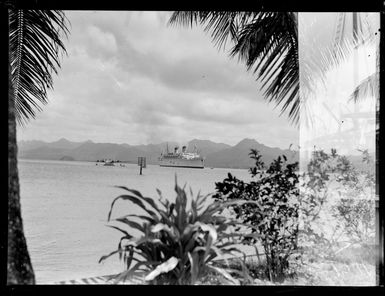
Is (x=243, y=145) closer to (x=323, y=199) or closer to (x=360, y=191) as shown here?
(x=323, y=199)

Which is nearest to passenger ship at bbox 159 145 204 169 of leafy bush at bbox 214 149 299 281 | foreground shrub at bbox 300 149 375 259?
leafy bush at bbox 214 149 299 281

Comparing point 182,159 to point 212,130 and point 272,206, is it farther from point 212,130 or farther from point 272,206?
point 272,206

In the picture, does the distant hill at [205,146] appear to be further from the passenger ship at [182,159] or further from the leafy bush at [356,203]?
the leafy bush at [356,203]

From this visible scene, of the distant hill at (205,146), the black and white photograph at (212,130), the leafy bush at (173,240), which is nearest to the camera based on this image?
the leafy bush at (173,240)

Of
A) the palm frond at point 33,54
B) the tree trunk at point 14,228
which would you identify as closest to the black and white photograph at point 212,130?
the palm frond at point 33,54

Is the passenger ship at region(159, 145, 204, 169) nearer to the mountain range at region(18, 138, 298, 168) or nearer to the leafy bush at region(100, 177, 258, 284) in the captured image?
the mountain range at region(18, 138, 298, 168)
